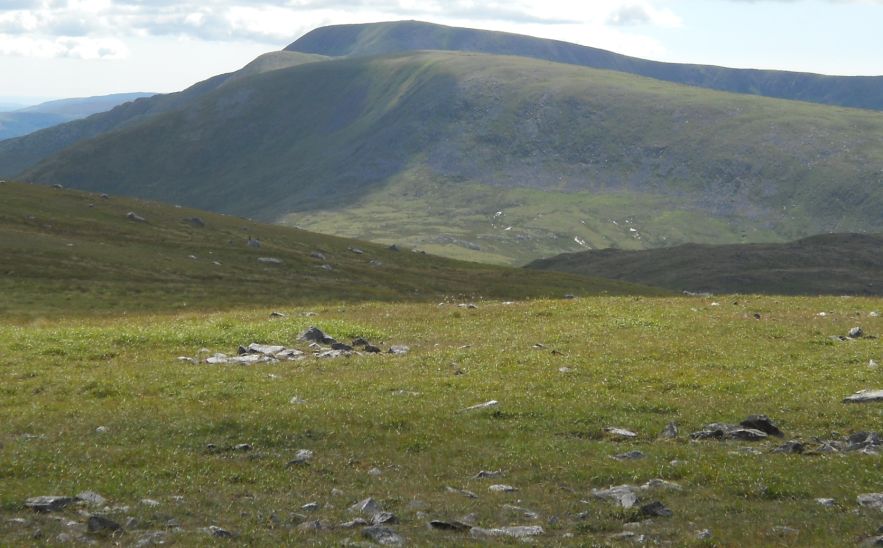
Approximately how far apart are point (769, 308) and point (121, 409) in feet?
110

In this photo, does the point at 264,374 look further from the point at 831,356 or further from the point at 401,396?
the point at 831,356

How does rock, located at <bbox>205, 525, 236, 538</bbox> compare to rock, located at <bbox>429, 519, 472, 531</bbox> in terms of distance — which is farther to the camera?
rock, located at <bbox>429, 519, 472, 531</bbox>

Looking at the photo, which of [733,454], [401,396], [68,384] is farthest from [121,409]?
[733,454]

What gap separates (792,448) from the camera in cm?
2350

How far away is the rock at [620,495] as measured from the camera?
19.9 metres

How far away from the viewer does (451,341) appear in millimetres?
41688

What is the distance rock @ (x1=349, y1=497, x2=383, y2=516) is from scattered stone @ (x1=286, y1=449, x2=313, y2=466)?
3380mm

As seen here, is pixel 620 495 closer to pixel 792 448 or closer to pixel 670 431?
pixel 670 431

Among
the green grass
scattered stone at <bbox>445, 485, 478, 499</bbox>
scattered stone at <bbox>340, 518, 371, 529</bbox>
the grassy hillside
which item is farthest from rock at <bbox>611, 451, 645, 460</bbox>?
the grassy hillside

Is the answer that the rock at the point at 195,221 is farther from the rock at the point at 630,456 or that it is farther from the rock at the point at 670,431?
the rock at the point at 630,456

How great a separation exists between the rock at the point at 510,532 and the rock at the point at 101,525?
6.67 metres

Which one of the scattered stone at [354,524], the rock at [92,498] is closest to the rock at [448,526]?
the scattered stone at [354,524]

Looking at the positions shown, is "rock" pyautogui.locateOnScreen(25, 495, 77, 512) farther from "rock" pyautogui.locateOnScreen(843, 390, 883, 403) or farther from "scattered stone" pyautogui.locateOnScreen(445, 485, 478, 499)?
"rock" pyautogui.locateOnScreen(843, 390, 883, 403)

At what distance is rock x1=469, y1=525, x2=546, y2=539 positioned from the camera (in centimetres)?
1809
